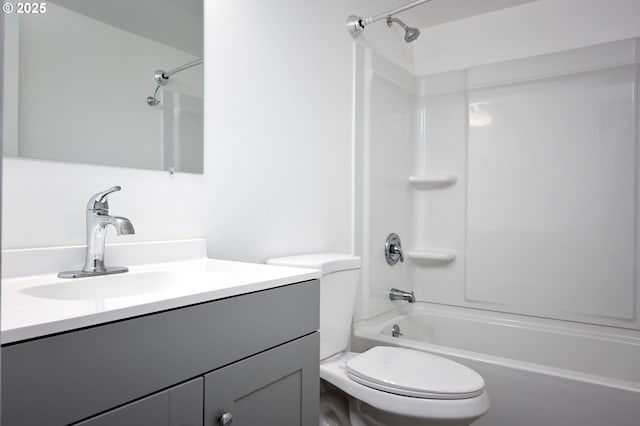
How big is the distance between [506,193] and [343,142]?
3.49 feet

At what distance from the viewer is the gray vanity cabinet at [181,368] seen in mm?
595

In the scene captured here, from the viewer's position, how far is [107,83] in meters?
1.12

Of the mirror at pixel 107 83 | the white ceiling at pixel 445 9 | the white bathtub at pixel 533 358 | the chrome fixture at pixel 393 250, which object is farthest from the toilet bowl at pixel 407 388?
the white ceiling at pixel 445 9

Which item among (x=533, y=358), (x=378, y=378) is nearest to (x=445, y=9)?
(x=533, y=358)

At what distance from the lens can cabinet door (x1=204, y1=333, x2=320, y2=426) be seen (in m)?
0.85

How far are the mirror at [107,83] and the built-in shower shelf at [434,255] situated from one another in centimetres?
164

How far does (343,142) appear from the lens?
6.66 feet

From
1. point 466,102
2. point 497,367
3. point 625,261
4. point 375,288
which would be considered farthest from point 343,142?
point 625,261

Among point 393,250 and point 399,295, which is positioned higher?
point 393,250

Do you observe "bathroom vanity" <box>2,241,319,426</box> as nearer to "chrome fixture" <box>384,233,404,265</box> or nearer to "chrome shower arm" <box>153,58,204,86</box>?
"chrome shower arm" <box>153,58,204,86</box>

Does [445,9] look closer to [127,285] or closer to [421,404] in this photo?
[421,404]

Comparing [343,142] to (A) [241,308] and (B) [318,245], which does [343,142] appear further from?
(A) [241,308]

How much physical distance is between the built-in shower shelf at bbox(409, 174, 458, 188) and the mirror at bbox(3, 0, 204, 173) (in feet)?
5.20

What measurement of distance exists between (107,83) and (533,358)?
2.26 metres
